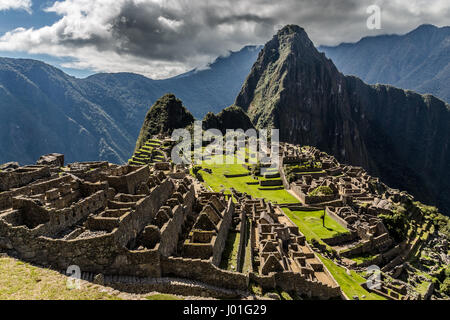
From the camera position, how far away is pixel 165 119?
14650 cm

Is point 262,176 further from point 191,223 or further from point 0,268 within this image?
point 0,268

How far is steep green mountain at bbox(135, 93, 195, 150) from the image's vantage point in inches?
5591

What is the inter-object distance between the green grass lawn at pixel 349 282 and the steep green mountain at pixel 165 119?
375ft

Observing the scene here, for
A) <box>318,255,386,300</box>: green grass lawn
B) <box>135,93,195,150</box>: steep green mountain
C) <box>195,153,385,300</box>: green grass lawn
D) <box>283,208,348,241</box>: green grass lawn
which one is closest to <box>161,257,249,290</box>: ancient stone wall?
<box>318,255,386,300</box>: green grass lawn

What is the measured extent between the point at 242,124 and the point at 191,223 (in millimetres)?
167058

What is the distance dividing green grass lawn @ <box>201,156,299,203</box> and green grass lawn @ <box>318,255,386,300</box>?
2201 centimetres

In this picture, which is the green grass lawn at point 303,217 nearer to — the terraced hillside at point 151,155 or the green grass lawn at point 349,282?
the green grass lawn at point 349,282

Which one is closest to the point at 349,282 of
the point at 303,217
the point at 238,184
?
the point at 303,217

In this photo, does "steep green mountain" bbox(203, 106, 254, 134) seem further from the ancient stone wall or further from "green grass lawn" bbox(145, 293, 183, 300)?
"green grass lawn" bbox(145, 293, 183, 300)

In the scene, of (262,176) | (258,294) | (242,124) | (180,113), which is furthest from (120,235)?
(242,124)

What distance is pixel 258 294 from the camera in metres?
20.1

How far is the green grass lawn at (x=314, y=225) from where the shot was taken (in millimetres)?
41219

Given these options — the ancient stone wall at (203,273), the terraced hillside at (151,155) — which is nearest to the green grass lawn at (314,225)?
the ancient stone wall at (203,273)
